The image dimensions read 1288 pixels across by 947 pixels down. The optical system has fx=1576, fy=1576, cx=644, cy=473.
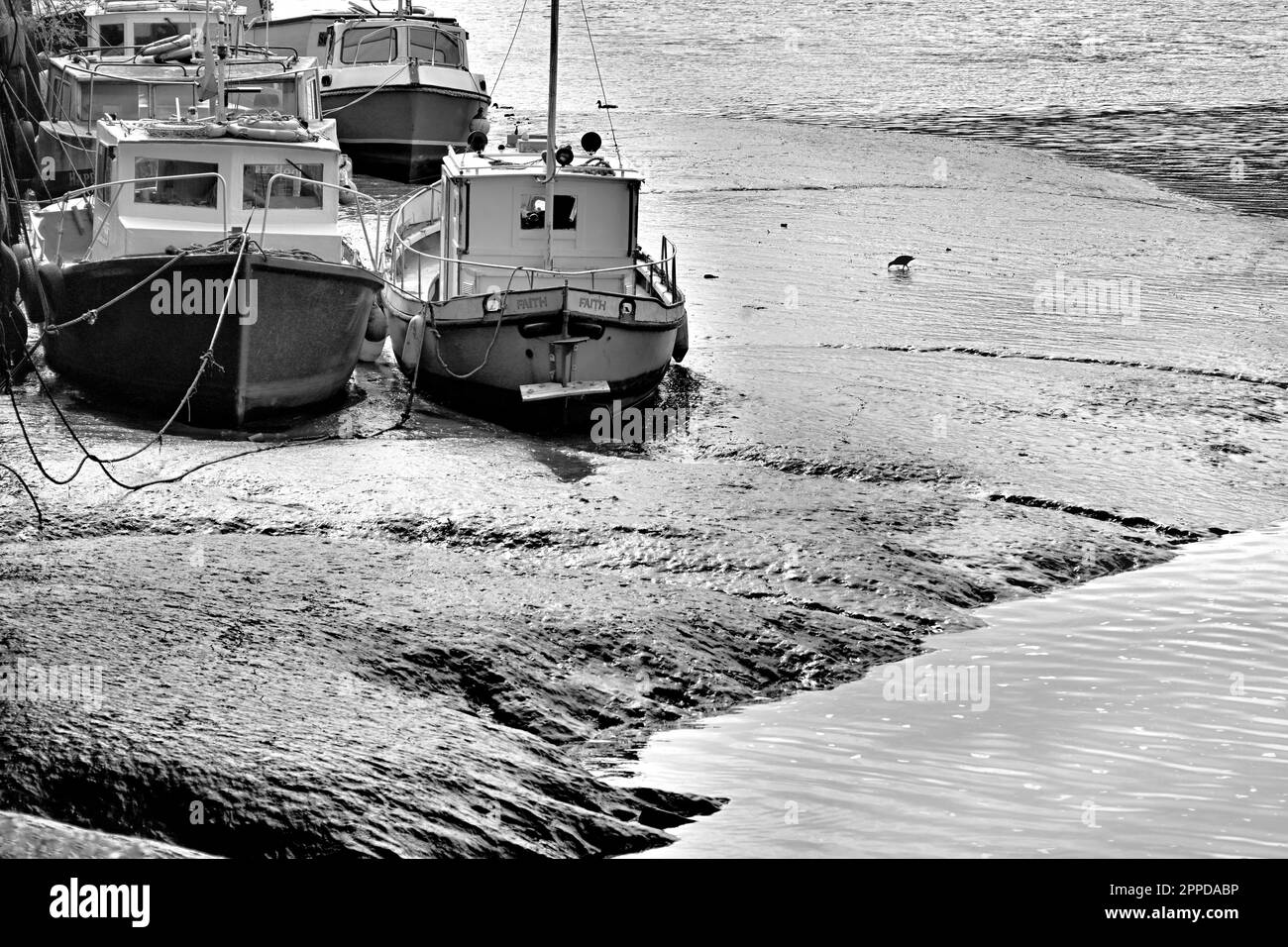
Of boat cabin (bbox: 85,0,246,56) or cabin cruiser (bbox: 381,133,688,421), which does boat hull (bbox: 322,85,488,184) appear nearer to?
boat cabin (bbox: 85,0,246,56)

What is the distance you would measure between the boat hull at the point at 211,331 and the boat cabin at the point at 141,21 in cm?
1404

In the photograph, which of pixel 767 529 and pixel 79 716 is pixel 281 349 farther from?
pixel 79 716

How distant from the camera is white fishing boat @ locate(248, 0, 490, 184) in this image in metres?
29.1

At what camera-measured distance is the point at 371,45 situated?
30.6m

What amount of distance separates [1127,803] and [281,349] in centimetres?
932

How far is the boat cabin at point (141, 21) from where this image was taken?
88.9ft

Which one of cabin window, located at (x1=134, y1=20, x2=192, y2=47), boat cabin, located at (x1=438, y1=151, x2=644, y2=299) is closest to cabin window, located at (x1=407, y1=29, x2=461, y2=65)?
cabin window, located at (x1=134, y1=20, x2=192, y2=47)

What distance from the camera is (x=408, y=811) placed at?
6375 mm

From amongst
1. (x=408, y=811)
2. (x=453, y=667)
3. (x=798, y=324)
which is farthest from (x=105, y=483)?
(x=798, y=324)

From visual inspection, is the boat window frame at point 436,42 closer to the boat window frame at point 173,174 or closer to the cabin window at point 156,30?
the cabin window at point 156,30

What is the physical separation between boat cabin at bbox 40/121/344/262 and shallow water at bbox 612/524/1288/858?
29.4ft

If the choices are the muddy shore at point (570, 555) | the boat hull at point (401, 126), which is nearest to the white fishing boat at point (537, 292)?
the muddy shore at point (570, 555)

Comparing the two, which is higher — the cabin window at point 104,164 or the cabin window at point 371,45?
the cabin window at point 371,45

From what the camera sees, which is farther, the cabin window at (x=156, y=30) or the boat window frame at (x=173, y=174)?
the cabin window at (x=156, y=30)
